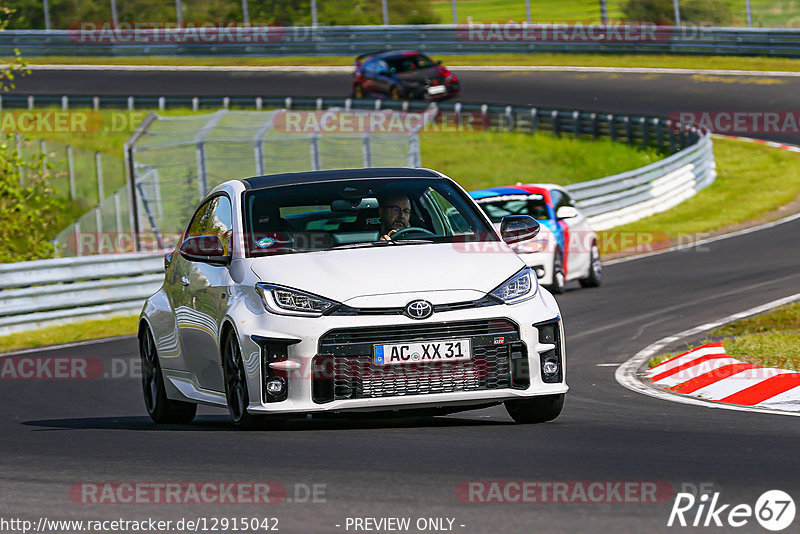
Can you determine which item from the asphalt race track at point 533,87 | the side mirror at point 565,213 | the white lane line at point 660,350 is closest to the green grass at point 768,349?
the white lane line at point 660,350

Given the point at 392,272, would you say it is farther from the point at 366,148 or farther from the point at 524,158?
the point at 524,158

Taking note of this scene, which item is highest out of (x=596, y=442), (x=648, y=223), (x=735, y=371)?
(x=596, y=442)

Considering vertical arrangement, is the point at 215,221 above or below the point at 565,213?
above

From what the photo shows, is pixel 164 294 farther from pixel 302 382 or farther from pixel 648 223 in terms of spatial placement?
pixel 648 223

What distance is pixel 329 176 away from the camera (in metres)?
8.90

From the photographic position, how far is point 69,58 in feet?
194

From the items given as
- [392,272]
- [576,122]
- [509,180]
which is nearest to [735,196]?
[509,180]

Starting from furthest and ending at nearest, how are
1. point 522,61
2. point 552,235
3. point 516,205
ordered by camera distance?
point 522,61, point 516,205, point 552,235

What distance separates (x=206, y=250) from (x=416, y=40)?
47.0m

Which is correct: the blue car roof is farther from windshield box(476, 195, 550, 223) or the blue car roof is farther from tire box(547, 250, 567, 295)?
tire box(547, 250, 567, 295)

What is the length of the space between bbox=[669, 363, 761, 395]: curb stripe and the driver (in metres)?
2.85

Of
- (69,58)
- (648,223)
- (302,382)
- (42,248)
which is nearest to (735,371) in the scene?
(302,382)

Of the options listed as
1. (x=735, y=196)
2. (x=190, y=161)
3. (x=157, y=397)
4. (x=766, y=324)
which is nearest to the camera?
(x=157, y=397)

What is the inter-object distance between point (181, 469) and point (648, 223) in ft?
74.4
